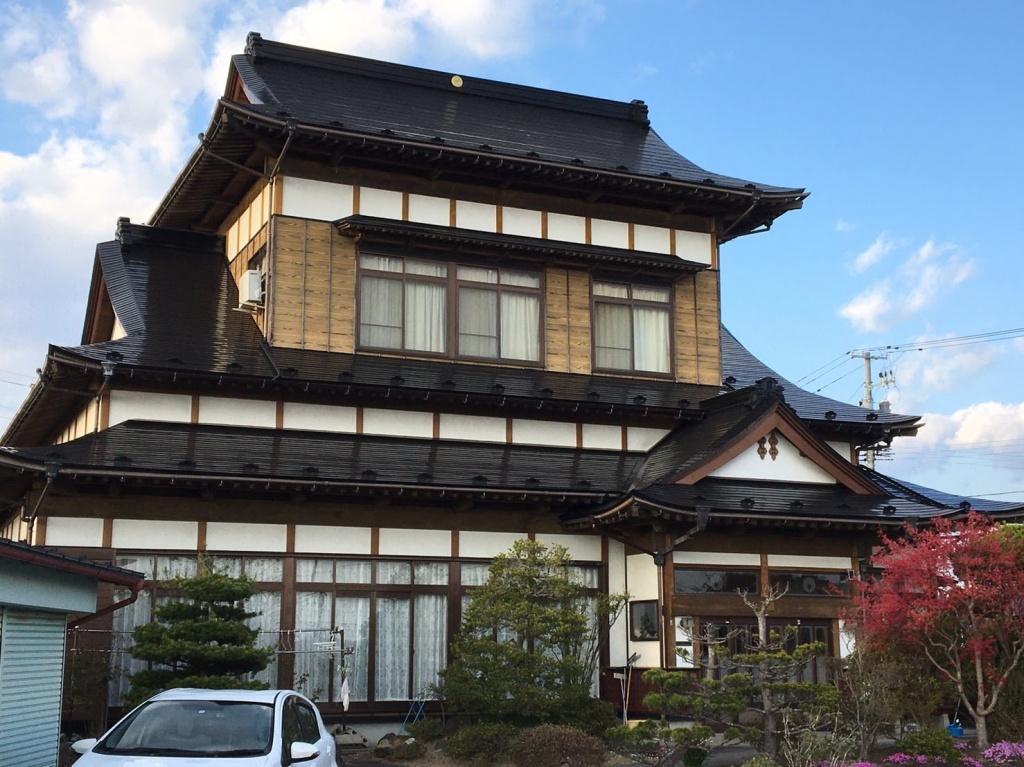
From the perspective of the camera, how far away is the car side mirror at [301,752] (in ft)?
36.2

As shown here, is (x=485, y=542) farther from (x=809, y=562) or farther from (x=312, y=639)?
(x=809, y=562)

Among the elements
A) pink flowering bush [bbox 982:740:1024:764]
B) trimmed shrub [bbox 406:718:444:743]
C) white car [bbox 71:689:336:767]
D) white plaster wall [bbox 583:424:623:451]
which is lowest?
pink flowering bush [bbox 982:740:1024:764]

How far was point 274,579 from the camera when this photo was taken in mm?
19969

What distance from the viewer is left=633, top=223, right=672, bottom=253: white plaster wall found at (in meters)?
24.2

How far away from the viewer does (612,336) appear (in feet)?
78.4

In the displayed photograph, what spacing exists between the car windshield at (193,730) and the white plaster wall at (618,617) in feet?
35.3

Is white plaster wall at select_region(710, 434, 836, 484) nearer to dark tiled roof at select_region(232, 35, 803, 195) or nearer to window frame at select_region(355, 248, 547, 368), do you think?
window frame at select_region(355, 248, 547, 368)

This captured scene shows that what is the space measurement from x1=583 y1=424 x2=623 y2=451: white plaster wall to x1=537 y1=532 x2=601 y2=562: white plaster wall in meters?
1.81

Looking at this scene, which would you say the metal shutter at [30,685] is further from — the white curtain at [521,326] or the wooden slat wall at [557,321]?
the wooden slat wall at [557,321]

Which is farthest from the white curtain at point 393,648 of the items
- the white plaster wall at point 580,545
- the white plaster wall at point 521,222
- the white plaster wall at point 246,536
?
the white plaster wall at point 521,222

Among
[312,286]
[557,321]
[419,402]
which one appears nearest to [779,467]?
[557,321]

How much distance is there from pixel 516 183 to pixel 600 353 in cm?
357

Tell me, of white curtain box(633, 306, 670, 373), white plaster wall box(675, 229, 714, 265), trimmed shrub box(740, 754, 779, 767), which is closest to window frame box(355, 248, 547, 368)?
white curtain box(633, 306, 670, 373)

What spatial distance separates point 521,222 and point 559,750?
34.2ft
